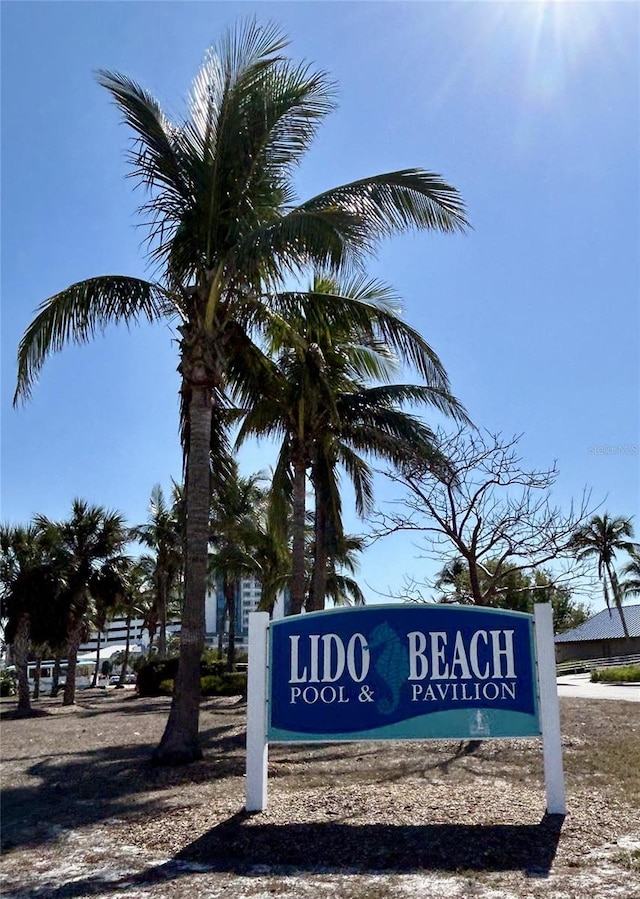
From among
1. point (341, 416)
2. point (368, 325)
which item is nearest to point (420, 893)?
point (368, 325)

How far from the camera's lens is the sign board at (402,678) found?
7008 millimetres

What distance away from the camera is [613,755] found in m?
9.82

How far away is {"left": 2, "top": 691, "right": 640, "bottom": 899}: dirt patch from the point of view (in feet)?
16.2

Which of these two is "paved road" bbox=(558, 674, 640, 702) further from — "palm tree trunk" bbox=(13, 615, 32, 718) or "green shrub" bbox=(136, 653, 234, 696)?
"palm tree trunk" bbox=(13, 615, 32, 718)

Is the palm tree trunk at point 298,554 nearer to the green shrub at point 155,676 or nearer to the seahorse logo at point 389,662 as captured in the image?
the seahorse logo at point 389,662

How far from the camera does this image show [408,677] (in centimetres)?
714

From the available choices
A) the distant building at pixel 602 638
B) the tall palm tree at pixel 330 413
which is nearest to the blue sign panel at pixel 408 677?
the tall palm tree at pixel 330 413

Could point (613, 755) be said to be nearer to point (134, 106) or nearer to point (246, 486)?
point (134, 106)

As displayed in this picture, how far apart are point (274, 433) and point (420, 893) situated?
13.9 metres

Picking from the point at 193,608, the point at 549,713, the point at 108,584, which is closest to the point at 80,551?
the point at 108,584

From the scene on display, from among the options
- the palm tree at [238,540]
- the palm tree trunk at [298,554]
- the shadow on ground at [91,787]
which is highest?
the palm tree at [238,540]

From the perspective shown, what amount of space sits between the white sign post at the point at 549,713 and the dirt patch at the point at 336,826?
20 centimetres

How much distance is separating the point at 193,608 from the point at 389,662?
424cm

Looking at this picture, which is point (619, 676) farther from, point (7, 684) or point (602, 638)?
point (7, 684)
